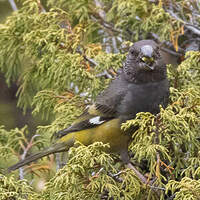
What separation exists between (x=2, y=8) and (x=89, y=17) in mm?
1663

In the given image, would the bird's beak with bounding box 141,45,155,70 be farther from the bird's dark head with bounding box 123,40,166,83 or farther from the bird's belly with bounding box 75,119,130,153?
the bird's belly with bounding box 75,119,130,153

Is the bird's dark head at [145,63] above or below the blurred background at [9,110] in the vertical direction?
above

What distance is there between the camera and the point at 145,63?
3854 mm

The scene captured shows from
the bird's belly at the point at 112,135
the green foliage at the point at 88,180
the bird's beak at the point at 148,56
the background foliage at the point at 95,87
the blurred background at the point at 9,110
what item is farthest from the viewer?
the blurred background at the point at 9,110

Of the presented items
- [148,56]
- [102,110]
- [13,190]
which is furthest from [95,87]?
[13,190]

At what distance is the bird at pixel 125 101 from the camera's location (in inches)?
152

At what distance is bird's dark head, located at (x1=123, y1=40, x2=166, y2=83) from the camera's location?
3809 millimetres

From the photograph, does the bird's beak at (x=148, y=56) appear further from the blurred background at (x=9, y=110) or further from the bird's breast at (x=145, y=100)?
the blurred background at (x=9, y=110)

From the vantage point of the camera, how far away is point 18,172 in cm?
464

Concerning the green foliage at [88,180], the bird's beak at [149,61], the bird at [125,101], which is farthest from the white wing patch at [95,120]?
the green foliage at [88,180]

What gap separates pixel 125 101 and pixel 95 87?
0.49 meters

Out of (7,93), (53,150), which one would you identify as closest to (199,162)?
(53,150)

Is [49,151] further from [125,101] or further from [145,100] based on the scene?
[145,100]

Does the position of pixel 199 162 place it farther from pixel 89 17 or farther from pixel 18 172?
pixel 89 17
